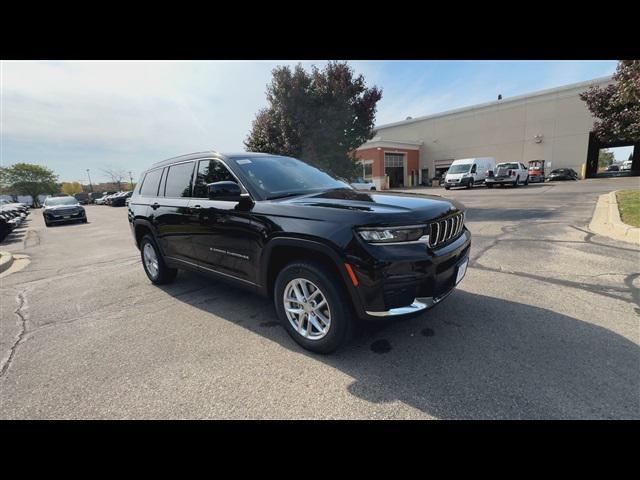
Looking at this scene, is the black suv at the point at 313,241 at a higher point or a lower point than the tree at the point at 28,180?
lower

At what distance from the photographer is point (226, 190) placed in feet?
10.00

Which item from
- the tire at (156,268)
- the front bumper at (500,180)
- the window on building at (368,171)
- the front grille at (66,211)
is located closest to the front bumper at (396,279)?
the tire at (156,268)

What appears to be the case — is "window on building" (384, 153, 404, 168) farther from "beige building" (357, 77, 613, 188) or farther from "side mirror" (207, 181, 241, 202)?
"side mirror" (207, 181, 241, 202)

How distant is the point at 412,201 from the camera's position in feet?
9.56

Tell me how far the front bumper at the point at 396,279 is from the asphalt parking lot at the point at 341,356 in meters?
A: 0.53

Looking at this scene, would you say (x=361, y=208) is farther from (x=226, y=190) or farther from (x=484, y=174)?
(x=484, y=174)

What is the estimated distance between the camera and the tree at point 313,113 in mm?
14016

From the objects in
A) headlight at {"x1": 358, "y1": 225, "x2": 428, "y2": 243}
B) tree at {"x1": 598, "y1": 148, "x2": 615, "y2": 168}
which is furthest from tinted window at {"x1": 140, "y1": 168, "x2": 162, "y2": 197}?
tree at {"x1": 598, "y1": 148, "x2": 615, "y2": 168}

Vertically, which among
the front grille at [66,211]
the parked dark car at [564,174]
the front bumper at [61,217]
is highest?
the front grille at [66,211]

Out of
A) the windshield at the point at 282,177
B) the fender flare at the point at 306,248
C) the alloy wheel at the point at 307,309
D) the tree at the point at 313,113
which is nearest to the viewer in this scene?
the fender flare at the point at 306,248

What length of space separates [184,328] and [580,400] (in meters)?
3.53

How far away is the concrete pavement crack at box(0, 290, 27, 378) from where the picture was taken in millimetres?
2979

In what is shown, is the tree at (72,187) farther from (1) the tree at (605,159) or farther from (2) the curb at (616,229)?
(1) the tree at (605,159)

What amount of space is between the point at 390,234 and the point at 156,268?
4.06 metres
